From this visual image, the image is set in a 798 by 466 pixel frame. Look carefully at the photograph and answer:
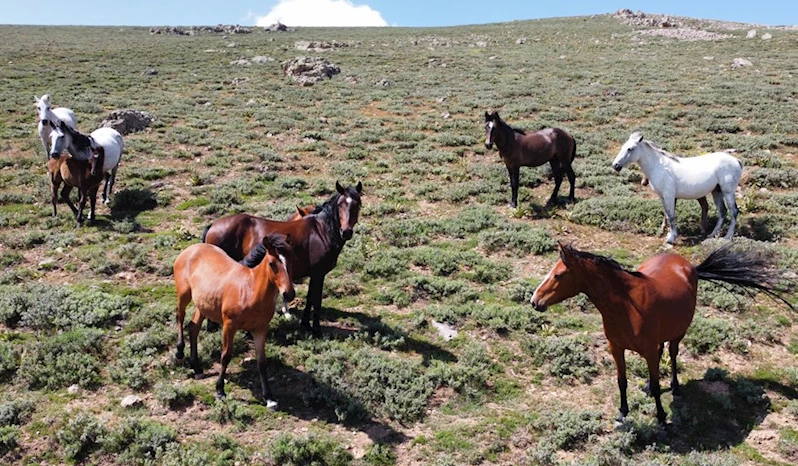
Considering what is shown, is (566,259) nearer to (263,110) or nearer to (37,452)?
(37,452)

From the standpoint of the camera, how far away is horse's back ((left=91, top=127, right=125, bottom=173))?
12640 millimetres

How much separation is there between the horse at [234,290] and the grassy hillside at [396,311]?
23.9 inches

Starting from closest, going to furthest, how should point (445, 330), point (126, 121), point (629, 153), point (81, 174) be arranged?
point (445, 330)
point (629, 153)
point (81, 174)
point (126, 121)

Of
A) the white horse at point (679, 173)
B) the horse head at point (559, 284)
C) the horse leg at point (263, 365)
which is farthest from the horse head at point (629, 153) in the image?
the horse leg at point (263, 365)

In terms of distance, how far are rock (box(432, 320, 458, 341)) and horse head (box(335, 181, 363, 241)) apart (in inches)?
82.2

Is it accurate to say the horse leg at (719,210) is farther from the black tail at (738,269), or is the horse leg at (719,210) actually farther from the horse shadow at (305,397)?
the horse shadow at (305,397)

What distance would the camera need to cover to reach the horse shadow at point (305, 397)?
5.62 m

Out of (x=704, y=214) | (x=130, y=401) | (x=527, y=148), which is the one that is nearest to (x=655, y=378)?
(x=130, y=401)

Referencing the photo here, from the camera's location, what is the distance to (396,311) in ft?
27.0

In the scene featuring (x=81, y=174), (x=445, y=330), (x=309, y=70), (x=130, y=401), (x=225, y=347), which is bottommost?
(x=445, y=330)

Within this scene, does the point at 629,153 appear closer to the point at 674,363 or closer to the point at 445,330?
the point at 674,363

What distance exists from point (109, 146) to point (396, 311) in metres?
9.46

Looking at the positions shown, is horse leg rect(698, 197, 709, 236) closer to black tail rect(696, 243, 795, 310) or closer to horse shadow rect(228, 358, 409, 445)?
black tail rect(696, 243, 795, 310)

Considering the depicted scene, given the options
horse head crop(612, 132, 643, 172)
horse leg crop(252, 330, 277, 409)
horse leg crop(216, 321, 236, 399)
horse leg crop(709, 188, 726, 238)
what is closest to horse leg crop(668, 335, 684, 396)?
horse leg crop(252, 330, 277, 409)
